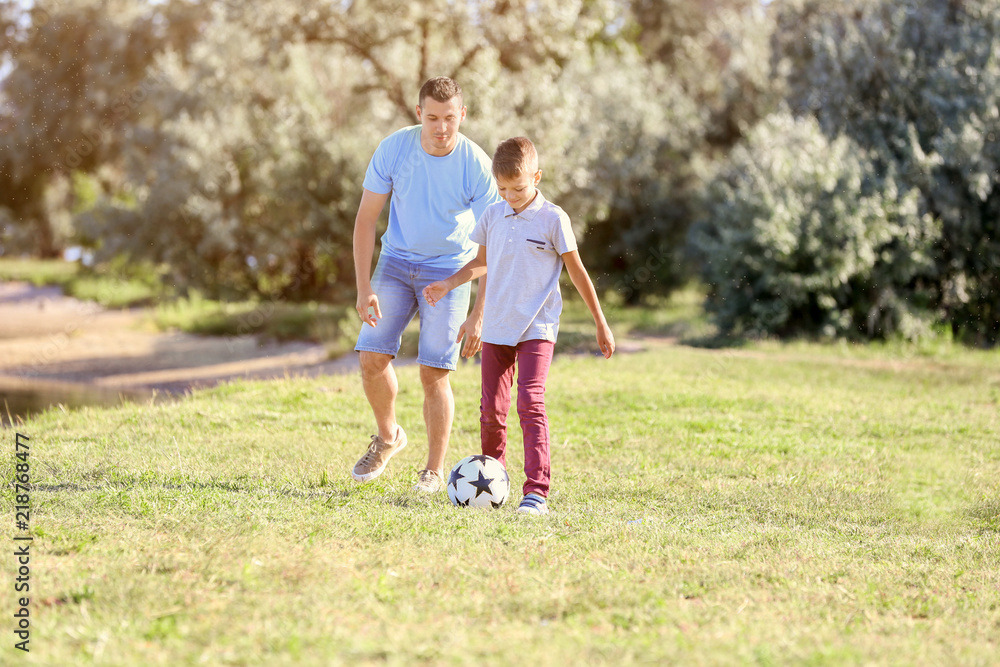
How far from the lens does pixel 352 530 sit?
4.37 metres

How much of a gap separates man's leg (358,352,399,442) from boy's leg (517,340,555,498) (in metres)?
0.82

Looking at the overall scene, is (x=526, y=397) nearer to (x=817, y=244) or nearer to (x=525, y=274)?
(x=525, y=274)

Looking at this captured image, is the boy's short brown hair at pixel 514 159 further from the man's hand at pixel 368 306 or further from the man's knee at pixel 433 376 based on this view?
the man's knee at pixel 433 376

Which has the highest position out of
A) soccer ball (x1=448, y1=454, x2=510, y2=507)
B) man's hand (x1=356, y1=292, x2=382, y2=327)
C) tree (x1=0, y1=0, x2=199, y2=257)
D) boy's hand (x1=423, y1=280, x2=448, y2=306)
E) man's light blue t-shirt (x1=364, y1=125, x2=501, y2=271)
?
tree (x1=0, y1=0, x2=199, y2=257)

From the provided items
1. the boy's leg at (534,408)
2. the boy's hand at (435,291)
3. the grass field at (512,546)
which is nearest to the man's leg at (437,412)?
the grass field at (512,546)

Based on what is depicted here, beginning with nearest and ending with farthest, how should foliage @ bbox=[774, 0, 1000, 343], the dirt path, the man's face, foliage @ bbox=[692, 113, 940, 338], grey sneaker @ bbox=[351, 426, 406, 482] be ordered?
1. the man's face
2. grey sneaker @ bbox=[351, 426, 406, 482]
3. the dirt path
4. foliage @ bbox=[692, 113, 940, 338]
5. foliage @ bbox=[774, 0, 1000, 343]

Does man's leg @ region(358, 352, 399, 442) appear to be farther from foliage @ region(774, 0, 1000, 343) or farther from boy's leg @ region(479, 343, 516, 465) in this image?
foliage @ region(774, 0, 1000, 343)

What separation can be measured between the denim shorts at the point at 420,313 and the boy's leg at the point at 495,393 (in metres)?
0.26

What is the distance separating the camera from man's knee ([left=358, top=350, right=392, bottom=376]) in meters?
5.39

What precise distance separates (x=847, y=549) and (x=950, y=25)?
1440cm

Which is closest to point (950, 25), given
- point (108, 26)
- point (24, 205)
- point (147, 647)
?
point (147, 647)

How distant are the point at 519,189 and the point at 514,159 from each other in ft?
0.52

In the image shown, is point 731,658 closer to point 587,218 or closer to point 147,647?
point 147,647

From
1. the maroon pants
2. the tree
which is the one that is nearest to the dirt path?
the maroon pants
